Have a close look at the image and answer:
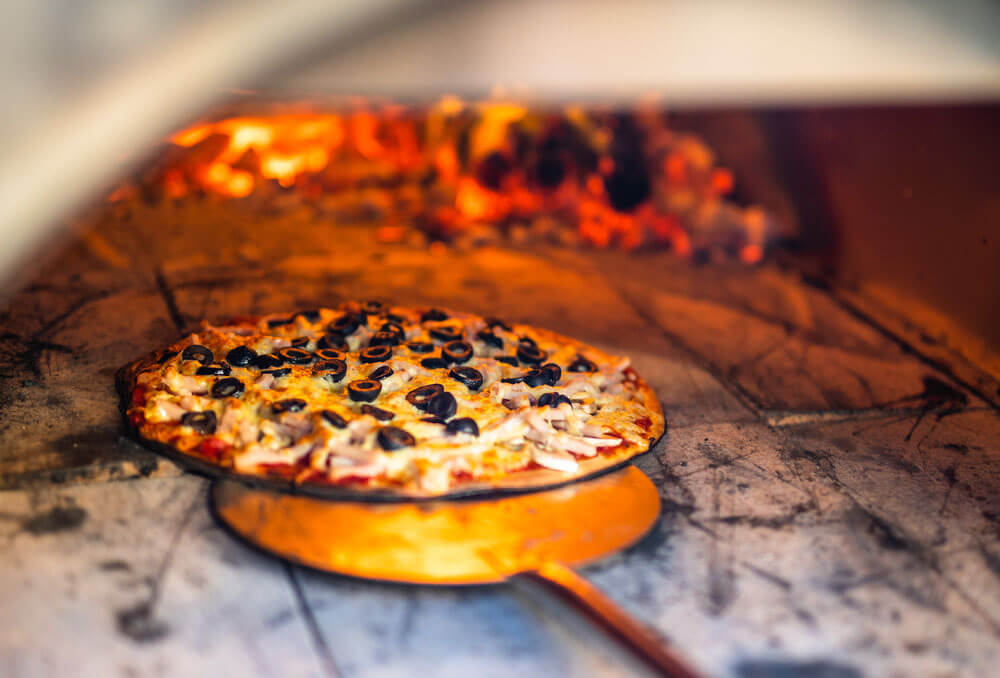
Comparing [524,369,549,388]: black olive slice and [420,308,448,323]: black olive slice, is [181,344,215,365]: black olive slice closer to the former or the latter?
[420,308,448,323]: black olive slice

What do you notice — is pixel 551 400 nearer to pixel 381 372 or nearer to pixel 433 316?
pixel 381 372

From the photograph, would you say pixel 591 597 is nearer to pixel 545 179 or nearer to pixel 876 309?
pixel 876 309

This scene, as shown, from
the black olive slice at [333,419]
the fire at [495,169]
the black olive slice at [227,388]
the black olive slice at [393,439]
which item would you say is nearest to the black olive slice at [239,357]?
the black olive slice at [227,388]

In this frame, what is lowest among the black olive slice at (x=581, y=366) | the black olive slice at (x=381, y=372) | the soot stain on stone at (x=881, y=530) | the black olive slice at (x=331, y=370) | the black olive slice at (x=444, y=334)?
the soot stain on stone at (x=881, y=530)

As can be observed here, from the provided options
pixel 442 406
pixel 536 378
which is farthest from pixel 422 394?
pixel 536 378

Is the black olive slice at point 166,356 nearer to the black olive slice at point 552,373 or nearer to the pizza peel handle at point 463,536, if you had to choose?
the pizza peel handle at point 463,536

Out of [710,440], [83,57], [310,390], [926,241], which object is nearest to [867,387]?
[710,440]

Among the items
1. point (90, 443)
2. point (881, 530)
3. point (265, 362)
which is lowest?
point (881, 530)
